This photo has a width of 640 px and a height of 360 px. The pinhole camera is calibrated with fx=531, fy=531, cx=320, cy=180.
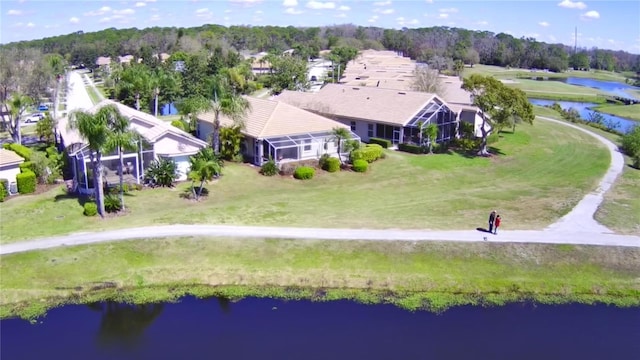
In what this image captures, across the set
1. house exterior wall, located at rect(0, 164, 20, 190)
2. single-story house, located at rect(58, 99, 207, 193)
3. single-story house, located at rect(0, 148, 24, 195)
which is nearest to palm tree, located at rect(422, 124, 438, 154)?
single-story house, located at rect(58, 99, 207, 193)

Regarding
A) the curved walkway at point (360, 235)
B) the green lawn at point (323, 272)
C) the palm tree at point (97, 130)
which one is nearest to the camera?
the green lawn at point (323, 272)

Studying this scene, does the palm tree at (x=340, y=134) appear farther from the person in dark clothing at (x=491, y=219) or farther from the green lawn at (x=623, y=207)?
the green lawn at (x=623, y=207)

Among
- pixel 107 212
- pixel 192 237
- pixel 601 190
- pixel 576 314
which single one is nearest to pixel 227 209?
pixel 192 237

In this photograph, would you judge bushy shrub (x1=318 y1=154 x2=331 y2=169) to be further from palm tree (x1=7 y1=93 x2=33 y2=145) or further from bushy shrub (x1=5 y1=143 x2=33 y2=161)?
palm tree (x1=7 y1=93 x2=33 y2=145)

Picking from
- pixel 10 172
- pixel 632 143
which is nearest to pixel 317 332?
pixel 10 172

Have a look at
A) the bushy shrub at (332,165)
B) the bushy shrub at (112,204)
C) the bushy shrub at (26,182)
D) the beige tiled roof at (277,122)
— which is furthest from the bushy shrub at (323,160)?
the bushy shrub at (26,182)

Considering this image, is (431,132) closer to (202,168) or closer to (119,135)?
(202,168)
